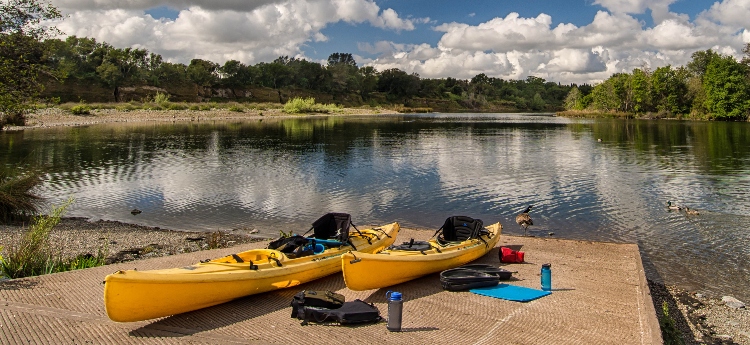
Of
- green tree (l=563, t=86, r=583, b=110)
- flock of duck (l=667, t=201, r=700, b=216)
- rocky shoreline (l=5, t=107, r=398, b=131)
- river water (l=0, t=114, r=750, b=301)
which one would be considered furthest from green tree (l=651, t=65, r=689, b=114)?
flock of duck (l=667, t=201, r=700, b=216)

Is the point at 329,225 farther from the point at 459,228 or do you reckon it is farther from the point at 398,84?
the point at 398,84

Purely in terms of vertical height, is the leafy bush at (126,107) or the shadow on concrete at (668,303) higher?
the leafy bush at (126,107)

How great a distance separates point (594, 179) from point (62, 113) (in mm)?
80795

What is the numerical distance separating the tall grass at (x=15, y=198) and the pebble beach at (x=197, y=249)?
118 centimetres

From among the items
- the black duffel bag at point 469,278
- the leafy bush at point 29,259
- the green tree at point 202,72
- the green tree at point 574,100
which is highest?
the green tree at point 202,72

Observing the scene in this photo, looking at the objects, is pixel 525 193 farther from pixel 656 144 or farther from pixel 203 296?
pixel 656 144

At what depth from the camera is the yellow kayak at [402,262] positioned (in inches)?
388

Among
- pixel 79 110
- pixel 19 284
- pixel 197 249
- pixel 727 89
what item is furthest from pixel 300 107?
pixel 19 284

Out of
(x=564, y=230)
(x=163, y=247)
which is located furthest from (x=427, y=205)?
(x=163, y=247)

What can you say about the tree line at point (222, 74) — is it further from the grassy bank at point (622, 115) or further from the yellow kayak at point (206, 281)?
the yellow kayak at point (206, 281)

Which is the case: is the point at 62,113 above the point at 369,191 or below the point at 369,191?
above

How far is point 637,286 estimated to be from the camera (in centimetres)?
1118

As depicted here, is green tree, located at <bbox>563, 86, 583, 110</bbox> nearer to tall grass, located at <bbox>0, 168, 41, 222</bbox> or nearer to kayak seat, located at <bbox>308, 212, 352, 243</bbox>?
tall grass, located at <bbox>0, 168, 41, 222</bbox>

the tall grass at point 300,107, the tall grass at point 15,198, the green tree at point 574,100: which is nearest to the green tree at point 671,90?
the green tree at point 574,100
